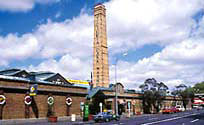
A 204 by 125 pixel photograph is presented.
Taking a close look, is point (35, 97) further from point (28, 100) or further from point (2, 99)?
point (2, 99)

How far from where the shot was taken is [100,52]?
110 metres

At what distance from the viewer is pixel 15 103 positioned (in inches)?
1400

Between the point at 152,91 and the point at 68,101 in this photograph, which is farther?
the point at 152,91

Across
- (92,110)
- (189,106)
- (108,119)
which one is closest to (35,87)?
(108,119)

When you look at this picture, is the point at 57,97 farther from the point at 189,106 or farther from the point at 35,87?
the point at 189,106

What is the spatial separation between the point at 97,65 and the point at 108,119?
73.6 m

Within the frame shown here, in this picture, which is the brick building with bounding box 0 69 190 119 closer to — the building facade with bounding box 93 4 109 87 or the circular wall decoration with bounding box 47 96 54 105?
the circular wall decoration with bounding box 47 96 54 105

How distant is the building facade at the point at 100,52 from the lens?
11019cm

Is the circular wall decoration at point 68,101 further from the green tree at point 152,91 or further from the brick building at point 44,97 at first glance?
the green tree at point 152,91

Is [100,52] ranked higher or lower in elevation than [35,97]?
higher

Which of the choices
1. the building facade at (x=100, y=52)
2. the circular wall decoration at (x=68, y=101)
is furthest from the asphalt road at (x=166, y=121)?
the building facade at (x=100, y=52)

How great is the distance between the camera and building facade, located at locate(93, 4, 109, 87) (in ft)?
362

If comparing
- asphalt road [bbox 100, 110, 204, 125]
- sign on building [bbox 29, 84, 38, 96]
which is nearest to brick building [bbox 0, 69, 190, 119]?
sign on building [bbox 29, 84, 38, 96]

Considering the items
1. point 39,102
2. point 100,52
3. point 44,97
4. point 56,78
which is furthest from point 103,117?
point 100,52
